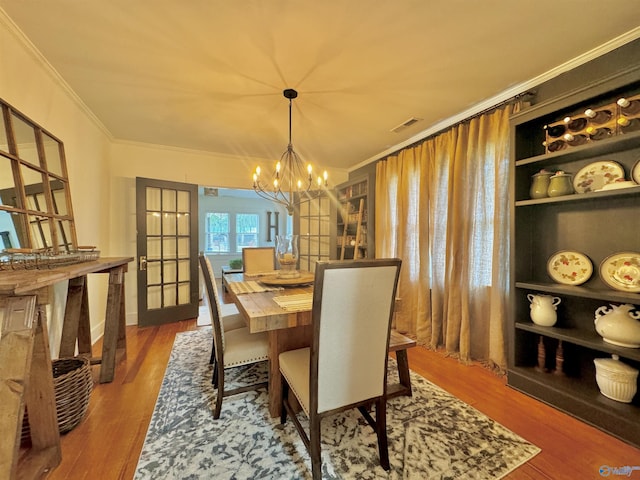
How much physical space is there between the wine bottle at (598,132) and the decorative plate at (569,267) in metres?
0.81

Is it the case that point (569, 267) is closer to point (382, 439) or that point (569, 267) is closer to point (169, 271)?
point (382, 439)

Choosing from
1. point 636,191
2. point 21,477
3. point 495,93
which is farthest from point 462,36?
point 21,477

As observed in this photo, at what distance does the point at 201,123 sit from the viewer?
2.96m

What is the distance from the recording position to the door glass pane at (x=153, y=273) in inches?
143

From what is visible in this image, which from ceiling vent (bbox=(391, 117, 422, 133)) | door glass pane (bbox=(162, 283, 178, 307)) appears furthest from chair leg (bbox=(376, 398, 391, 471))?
door glass pane (bbox=(162, 283, 178, 307))

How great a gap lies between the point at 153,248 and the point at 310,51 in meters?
3.25

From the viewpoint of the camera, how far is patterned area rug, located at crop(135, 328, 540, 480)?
131cm

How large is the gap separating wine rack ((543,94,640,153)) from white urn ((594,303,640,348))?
1130 millimetres

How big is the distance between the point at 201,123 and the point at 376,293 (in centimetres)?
284

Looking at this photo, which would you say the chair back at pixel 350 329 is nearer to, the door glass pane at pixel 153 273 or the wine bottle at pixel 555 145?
the wine bottle at pixel 555 145

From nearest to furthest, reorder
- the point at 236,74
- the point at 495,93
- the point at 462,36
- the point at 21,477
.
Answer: the point at 21,477 < the point at 462,36 < the point at 236,74 < the point at 495,93

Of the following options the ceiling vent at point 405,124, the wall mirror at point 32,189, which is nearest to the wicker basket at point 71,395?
the wall mirror at point 32,189

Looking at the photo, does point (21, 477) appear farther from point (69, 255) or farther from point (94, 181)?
point (94, 181)

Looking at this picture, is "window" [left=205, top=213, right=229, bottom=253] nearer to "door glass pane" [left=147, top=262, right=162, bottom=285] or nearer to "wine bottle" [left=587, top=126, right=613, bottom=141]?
"door glass pane" [left=147, top=262, right=162, bottom=285]
